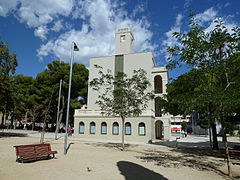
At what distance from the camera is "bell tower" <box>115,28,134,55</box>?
33350mm

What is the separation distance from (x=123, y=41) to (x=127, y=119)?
53.1ft

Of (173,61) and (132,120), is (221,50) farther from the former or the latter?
(132,120)

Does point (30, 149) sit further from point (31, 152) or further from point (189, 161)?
point (189, 161)

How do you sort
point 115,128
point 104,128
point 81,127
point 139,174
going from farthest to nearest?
point 81,127 < point 104,128 < point 115,128 < point 139,174

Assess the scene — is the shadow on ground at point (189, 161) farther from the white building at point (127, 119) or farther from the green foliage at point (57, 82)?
the green foliage at point (57, 82)

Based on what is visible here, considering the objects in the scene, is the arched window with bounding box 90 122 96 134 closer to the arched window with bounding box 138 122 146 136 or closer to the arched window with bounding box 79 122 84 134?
the arched window with bounding box 79 122 84 134

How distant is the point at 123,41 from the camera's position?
3406 cm

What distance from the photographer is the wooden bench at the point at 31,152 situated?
8539mm

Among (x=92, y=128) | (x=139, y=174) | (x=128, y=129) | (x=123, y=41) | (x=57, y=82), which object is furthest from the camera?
(x=57, y=82)

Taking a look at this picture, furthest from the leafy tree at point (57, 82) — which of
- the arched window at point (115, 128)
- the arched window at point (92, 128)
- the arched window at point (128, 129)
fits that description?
the arched window at point (128, 129)

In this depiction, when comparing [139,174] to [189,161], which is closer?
[139,174]

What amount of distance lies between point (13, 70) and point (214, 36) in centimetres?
2055

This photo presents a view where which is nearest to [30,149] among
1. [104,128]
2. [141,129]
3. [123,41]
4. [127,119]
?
[127,119]

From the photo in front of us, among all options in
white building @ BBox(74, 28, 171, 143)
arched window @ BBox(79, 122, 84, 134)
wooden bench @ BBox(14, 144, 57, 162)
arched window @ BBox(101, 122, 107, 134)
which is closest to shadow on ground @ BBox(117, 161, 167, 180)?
wooden bench @ BBox(14, 144, 57, 162)
